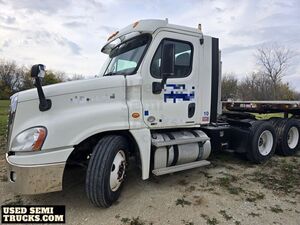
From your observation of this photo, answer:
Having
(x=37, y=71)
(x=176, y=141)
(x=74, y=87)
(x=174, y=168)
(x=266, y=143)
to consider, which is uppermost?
(x=37, y=71)

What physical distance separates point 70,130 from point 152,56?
5.83 feet

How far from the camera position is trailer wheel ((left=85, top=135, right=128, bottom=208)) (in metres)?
3.52

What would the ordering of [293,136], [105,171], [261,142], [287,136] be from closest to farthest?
[105,171], [261,142], [287,136], [293,136]

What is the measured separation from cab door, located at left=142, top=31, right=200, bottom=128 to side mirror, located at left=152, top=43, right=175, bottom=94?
8 cm

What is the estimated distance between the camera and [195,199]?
161 inches

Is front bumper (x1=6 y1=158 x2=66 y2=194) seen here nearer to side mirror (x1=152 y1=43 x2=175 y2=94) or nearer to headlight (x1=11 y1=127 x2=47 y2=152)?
headlight (x1=11 y1=127 x2=47 y2=152)

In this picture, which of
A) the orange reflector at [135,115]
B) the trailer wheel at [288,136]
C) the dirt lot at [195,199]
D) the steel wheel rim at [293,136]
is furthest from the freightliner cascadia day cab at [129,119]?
the steel wheel rim at [293,136]

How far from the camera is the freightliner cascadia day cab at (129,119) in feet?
11.0

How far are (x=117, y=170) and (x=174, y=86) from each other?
1.72 m

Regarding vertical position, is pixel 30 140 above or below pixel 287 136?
above

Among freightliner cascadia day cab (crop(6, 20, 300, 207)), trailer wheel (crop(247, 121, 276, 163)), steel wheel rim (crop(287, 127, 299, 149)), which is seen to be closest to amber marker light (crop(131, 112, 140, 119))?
freightliner cascadia day cab (crop(6, 20, 300, 207))

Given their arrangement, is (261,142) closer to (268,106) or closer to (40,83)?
(268,106)

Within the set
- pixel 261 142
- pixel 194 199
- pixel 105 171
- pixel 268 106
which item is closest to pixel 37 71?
pixel 105 171

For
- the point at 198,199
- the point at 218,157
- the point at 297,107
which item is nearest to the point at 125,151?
the point at 198,199
